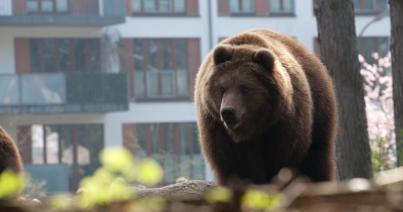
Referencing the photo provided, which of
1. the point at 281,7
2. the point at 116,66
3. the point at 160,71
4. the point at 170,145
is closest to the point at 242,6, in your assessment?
the point at 281,7

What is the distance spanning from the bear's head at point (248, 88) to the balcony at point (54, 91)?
3401 centimetres

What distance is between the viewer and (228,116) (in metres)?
6.53

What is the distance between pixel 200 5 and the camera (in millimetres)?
44531

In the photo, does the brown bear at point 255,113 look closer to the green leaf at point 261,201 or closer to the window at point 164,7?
the green leaf at point 261,201

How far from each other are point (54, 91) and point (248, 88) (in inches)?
1396

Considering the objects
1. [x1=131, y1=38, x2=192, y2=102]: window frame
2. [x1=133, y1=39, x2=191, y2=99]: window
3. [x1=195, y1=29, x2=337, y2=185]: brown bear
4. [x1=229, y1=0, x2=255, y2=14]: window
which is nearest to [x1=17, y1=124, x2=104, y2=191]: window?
[x1=131, y1=38, x2=192, y2=102]: window frame

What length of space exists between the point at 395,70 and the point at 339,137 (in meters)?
0.80

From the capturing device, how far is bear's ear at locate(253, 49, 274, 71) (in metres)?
6.69

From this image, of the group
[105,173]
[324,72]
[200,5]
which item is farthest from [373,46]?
[105,173]

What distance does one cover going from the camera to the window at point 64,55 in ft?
142

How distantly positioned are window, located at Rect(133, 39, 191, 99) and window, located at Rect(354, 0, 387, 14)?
268 inches

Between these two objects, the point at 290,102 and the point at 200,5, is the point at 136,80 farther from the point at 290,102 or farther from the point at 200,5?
the point at 290,102

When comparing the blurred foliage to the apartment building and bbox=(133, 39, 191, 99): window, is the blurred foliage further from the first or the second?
bbox=(133, 39, 191, 99): window

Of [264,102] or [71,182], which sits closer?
[264,102]
